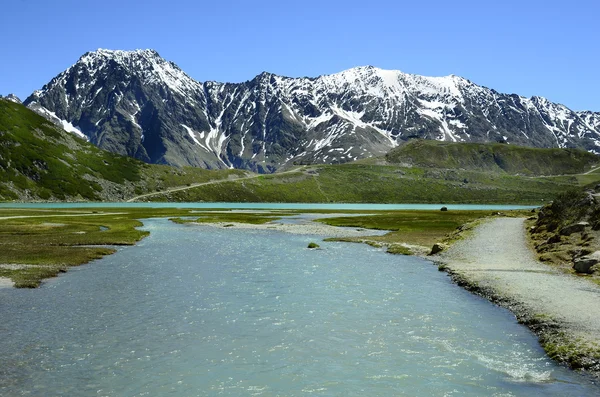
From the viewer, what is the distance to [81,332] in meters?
24.4

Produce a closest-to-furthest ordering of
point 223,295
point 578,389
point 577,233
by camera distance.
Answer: point 578,389, point 223,295, point 577,233

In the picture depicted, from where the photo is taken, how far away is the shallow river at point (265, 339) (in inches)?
725

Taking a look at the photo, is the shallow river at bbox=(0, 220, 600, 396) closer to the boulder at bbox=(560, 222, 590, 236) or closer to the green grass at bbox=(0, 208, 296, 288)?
the green grass at bbox=(0, 208, 296, 288)

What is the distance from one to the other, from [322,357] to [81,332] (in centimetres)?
1308

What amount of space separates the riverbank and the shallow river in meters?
1.04

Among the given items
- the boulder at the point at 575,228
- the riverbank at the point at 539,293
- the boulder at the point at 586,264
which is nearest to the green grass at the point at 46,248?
the riverbank at the point at 539,293

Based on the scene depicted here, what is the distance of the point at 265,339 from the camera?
23.8 meters

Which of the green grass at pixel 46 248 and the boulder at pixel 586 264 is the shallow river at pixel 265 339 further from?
the boulder at pixel 586 264

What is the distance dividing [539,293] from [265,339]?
67.6 ft

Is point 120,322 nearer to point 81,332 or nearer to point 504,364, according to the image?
point 81,332

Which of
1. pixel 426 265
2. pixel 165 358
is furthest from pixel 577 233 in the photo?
pixel 165 358

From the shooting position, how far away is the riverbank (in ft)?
71.6

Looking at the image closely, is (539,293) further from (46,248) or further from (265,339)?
(46,248)

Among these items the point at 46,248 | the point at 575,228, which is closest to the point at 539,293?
the point at 575,228
